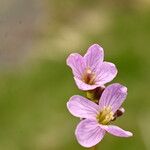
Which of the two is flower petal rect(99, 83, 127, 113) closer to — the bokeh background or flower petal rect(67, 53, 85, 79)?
flower petal rect(67, 53, 85, 79)

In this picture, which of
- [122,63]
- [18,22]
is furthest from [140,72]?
[18,22]

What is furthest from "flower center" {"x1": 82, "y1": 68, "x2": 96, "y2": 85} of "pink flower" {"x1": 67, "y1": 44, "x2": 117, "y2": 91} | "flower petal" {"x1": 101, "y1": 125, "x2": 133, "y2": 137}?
"flower petal" {"x1": 101, "y1": 125, "x2": 133, "y2": 137}

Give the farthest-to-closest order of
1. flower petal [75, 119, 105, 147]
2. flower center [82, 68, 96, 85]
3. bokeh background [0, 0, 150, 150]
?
1. bokeh background [0, 0, 150, 150]
2. flower center [82, 68, 96, 85]
3. flower petal [75, 119, 105, 147]

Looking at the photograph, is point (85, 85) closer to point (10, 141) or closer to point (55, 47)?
point (10, 141)

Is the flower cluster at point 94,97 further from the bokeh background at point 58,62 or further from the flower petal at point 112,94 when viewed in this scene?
the bokeh background at point 58,62

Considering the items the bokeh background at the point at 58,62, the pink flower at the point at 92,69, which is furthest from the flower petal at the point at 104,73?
the bokeh background at the point at 58,62

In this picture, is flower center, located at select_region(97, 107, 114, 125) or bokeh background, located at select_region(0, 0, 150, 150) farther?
bokeh background, located at select_region(0, 0, 150, 150)

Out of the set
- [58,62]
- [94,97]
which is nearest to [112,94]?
[94,97]
